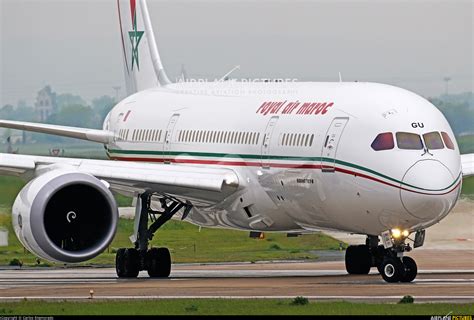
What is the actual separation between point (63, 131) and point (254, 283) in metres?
9.56

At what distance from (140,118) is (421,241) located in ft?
34.1

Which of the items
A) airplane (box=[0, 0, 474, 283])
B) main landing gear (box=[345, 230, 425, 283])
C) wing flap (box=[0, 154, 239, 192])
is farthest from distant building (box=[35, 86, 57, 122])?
main landing gear (box=[345, 230, 425, 283])

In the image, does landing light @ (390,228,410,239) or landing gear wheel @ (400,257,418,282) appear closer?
landing light @ (390,228,410,239)

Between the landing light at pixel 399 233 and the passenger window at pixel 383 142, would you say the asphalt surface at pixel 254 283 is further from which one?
the passenger window at pixel 383 142

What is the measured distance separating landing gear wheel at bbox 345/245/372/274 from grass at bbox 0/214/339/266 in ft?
25.5

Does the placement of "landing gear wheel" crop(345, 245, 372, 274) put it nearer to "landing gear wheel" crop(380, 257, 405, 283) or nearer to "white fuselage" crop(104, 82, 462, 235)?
"white fuselage" crop(104, 82, 462, 235)

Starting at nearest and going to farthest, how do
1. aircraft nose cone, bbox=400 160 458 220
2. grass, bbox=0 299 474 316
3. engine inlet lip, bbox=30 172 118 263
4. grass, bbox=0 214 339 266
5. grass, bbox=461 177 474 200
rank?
1. grass, bbox=0 299 474 316
2. aircraft nose cone, bbox=400 160 458 220
3. engine inlet lip, bbox=30 172 118 263
4. grass, bbox=0 214 339 266
5. grass, bbox=461 177 474 200

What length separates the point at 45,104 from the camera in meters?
71.2

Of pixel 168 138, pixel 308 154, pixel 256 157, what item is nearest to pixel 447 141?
pixel 308 154

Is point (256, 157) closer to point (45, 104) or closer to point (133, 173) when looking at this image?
point (133, 173)

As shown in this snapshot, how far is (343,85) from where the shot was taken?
36156 mm

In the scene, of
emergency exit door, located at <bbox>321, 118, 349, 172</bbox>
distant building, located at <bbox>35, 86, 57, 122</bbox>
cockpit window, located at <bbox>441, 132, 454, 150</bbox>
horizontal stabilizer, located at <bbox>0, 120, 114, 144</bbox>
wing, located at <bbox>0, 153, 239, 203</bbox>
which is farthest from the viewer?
distant building, located at <bbox>35, 86, 57, 122</bbox>

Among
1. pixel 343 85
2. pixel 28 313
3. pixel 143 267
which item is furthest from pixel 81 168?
pixel 28 313

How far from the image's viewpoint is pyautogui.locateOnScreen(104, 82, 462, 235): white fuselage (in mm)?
32594
